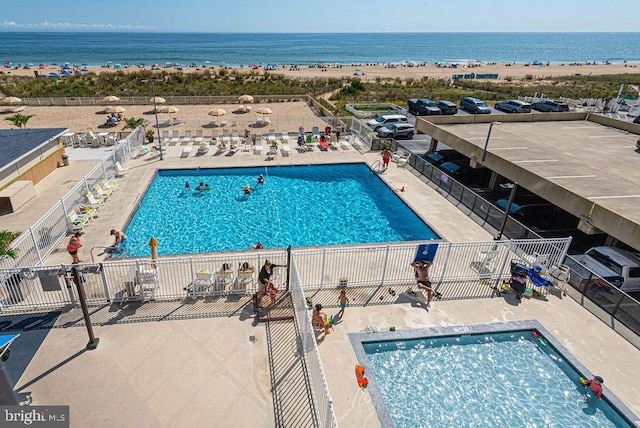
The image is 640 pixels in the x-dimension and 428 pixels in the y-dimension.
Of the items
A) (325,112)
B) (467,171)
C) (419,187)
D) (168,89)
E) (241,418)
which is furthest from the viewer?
(168,89)

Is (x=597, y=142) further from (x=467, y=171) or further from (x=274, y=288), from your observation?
(x=274, y=288)

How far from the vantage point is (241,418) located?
7.99 meters

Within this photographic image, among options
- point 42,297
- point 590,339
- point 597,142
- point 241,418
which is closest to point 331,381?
point 241,418

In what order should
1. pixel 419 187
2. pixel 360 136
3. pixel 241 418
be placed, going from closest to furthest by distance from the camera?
pixel 241 418 → pixel 419 187 → pixel 360 136

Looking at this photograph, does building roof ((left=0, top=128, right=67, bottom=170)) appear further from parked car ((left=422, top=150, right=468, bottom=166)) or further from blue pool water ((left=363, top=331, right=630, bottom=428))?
parked car ((left=422, top=150, right=468, bottom=166))

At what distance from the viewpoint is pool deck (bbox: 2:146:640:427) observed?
812cm

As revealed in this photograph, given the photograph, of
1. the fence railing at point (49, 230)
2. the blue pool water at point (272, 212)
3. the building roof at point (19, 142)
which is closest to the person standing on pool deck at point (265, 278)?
the blue pool water at point (272, 212)

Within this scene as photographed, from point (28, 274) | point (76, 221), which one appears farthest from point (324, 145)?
point (28, 274)

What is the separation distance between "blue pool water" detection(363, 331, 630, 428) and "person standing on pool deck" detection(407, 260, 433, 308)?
1513 mm

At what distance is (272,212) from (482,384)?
12.9 meters

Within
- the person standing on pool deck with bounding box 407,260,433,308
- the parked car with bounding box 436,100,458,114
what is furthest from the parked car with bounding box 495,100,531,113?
the person standing on pool deck with bounding box 407,260,433,308

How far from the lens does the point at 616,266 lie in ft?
42.3

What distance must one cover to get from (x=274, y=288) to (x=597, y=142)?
72.5ft

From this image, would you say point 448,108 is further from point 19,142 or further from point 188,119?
point 19,142
